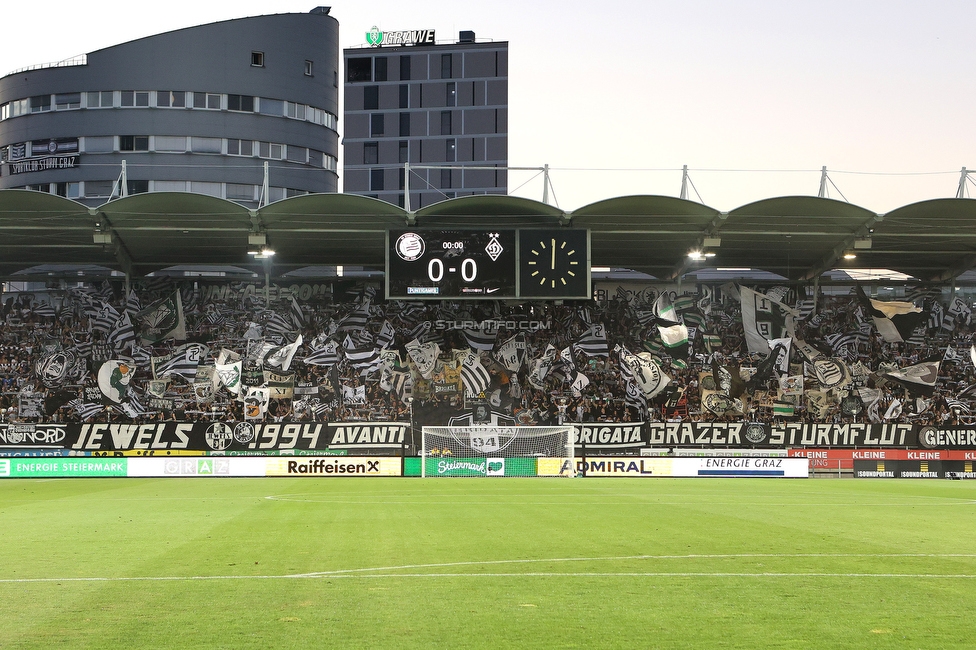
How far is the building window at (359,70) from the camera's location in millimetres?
113250

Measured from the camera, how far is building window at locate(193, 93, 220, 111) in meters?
78.8

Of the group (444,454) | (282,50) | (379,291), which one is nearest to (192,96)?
(282,50)

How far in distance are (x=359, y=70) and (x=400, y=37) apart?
19.8 feet

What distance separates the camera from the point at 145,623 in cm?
789

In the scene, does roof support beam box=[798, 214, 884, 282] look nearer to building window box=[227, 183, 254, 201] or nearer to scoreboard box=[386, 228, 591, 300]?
scoreboard box=[386, 228, 591, 300]

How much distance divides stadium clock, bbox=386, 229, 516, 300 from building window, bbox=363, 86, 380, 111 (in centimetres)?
8134

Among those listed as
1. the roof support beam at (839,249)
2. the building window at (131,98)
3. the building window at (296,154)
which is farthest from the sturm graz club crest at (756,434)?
the building window at (131,98)

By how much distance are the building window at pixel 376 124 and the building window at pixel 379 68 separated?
4.13 meters

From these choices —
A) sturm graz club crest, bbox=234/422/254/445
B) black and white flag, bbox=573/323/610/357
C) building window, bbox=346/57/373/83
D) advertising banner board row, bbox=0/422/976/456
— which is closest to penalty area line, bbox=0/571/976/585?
advertising banner board row, bbox=0/422/976/456

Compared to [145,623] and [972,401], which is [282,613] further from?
[972,401]

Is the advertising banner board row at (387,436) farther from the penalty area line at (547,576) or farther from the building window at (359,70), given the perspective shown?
the building window at (359,70)

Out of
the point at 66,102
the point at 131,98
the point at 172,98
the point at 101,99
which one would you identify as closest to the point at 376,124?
the point at 172,98

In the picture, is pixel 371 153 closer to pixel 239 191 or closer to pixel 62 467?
pixel 239 191

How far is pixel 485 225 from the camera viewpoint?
3900cm
